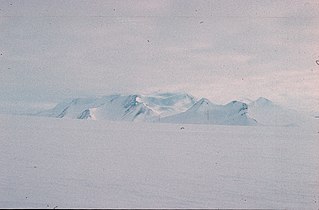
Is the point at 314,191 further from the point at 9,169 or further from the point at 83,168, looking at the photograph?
the point at 9,169

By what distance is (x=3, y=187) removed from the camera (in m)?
23.2

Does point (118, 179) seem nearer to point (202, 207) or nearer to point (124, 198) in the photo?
point (124, 198)

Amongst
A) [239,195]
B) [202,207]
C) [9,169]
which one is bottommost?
[202,207]

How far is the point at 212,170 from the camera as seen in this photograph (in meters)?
32.6

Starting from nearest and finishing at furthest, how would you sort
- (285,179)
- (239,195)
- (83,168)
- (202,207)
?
1. (202,207)
2. (239,195)
3. (285,179)
4. (83,168)

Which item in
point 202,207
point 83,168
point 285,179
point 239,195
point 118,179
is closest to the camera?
point 202,207

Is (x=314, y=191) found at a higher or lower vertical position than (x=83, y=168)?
lower

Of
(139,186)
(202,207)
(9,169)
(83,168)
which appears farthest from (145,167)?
(202,207)

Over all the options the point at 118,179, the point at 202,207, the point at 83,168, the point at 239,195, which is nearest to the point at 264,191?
the point at 239,195

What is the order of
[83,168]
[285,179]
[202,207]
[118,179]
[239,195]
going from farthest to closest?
[83,168] → [285,179] → [118,179] → [239,195] → [202,207]

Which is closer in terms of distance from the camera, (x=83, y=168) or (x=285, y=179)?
(x=285, y=179)

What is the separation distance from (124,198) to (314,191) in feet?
41.0

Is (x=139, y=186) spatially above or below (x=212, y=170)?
below

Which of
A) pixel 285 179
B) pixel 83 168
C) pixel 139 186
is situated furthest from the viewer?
pixel 83 168
